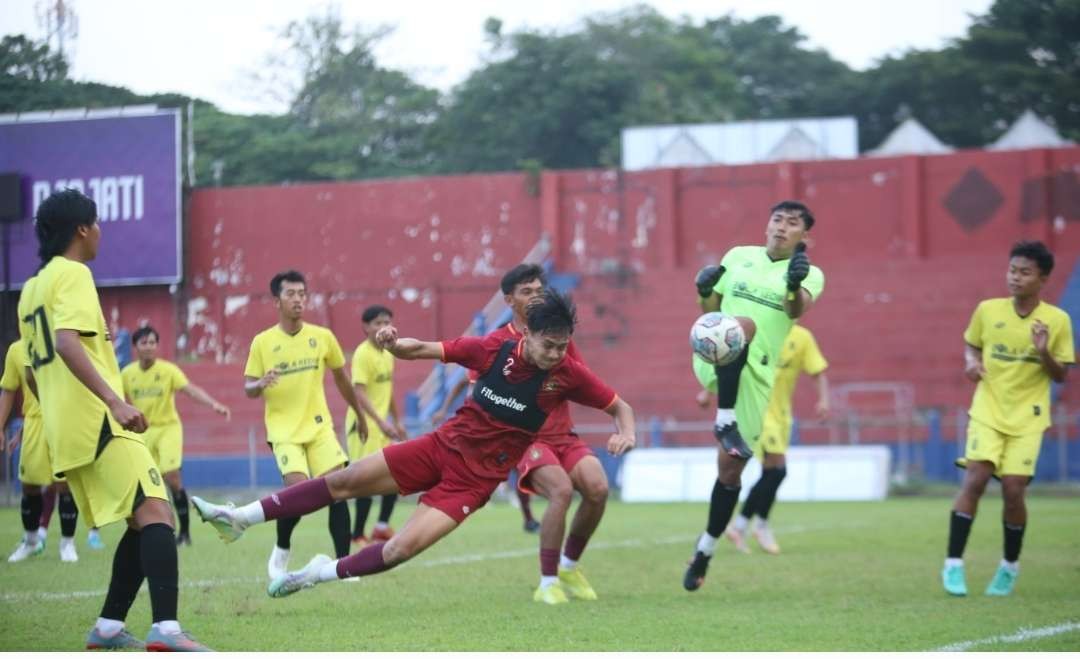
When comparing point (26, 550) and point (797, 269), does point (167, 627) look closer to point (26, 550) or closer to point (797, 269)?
point (797, 269)

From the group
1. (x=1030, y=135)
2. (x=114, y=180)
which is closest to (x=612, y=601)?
(x=114, y=180)

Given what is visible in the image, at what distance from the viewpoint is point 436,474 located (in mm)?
8031

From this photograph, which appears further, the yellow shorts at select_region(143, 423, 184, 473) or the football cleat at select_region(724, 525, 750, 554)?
the yellow shorts at select_region(143, 423, 184, 473)

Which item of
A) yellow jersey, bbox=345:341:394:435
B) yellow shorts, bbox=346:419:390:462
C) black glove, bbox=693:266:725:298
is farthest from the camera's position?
yellow shorts, bbox=346:419:390:462

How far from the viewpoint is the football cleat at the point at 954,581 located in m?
10.0

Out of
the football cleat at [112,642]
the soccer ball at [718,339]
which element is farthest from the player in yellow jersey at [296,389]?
the football cleat at [112,642]

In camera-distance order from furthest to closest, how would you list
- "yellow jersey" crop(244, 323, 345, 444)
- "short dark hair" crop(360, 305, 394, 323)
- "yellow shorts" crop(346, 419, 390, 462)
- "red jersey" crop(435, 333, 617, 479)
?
"yellow shorts" crop(346, 419, 390, 462) < "short dark hair" crop(360, 305, 394, 323) < "yellow jersey" crop(244, 323, 345, 444) < "red jersey" crop(435, 333, 617, 479)

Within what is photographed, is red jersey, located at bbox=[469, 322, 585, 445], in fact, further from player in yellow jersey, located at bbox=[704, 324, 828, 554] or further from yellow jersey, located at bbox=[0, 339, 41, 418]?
yellow jersey, located at bbox=[0, 339, 41, 418]

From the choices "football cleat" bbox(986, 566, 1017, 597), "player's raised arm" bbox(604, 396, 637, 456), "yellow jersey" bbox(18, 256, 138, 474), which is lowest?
"football cleat" bbox(986, 566, 1017, 597)

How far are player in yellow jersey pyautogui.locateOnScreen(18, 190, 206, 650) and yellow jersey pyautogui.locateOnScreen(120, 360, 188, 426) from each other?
7.75m

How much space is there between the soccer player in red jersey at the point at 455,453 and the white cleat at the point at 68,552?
5.41 m

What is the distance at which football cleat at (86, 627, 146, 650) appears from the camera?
7195mm

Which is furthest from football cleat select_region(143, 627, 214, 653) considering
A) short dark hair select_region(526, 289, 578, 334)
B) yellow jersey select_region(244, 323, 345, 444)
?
yellow jersey select_region(244, 323, 345, 444)

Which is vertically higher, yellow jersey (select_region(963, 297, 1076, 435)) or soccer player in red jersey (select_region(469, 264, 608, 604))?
yellow jersey (select_region(963, 297, 1076, 435))
